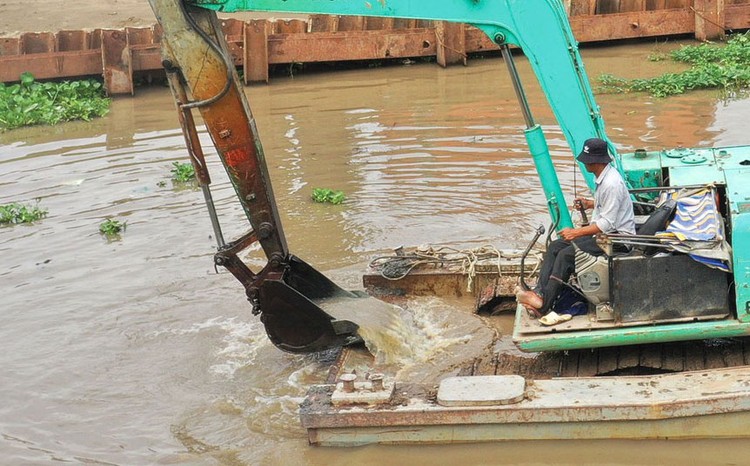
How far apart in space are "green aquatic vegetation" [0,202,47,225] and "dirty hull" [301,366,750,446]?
7.02m

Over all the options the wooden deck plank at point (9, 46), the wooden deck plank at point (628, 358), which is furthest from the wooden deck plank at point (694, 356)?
the wooden deck plank at point (9, 46)

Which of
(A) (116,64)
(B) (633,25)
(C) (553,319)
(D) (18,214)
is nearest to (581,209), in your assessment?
(C) (553,319)

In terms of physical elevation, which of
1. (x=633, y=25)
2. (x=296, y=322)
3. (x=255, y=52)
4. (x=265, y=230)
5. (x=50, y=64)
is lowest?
(x=296, y=322)

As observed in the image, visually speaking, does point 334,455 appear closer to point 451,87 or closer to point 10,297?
point 10,297

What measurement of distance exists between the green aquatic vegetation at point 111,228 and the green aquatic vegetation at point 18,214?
106cm

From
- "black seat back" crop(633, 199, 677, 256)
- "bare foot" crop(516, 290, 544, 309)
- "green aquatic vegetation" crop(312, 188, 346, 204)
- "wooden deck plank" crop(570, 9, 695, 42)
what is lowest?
"green aquatic vegetation" crop(312, 188, 346, 204)

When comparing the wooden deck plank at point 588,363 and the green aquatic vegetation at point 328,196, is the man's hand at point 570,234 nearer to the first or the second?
the wooden deck plank at point 588,363

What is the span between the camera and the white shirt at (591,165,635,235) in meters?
6.69

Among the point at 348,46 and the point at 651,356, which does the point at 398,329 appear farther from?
the point at 348,46

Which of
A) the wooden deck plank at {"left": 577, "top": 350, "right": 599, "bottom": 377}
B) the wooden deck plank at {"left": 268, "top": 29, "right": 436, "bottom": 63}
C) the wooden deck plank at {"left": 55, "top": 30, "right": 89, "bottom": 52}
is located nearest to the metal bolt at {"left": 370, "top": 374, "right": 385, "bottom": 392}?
the wooden deck plank at {"left": 577, "top": 350, "right": 599, "bottom": 377}

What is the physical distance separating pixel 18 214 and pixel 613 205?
8.53 metres

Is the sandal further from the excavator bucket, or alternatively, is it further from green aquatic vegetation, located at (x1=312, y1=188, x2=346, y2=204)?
green aquatic vegetation, located at (x1=312, y1=188, x2=346, y2=204)

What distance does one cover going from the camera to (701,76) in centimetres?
1625

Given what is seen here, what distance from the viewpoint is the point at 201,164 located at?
7301 millimetres
